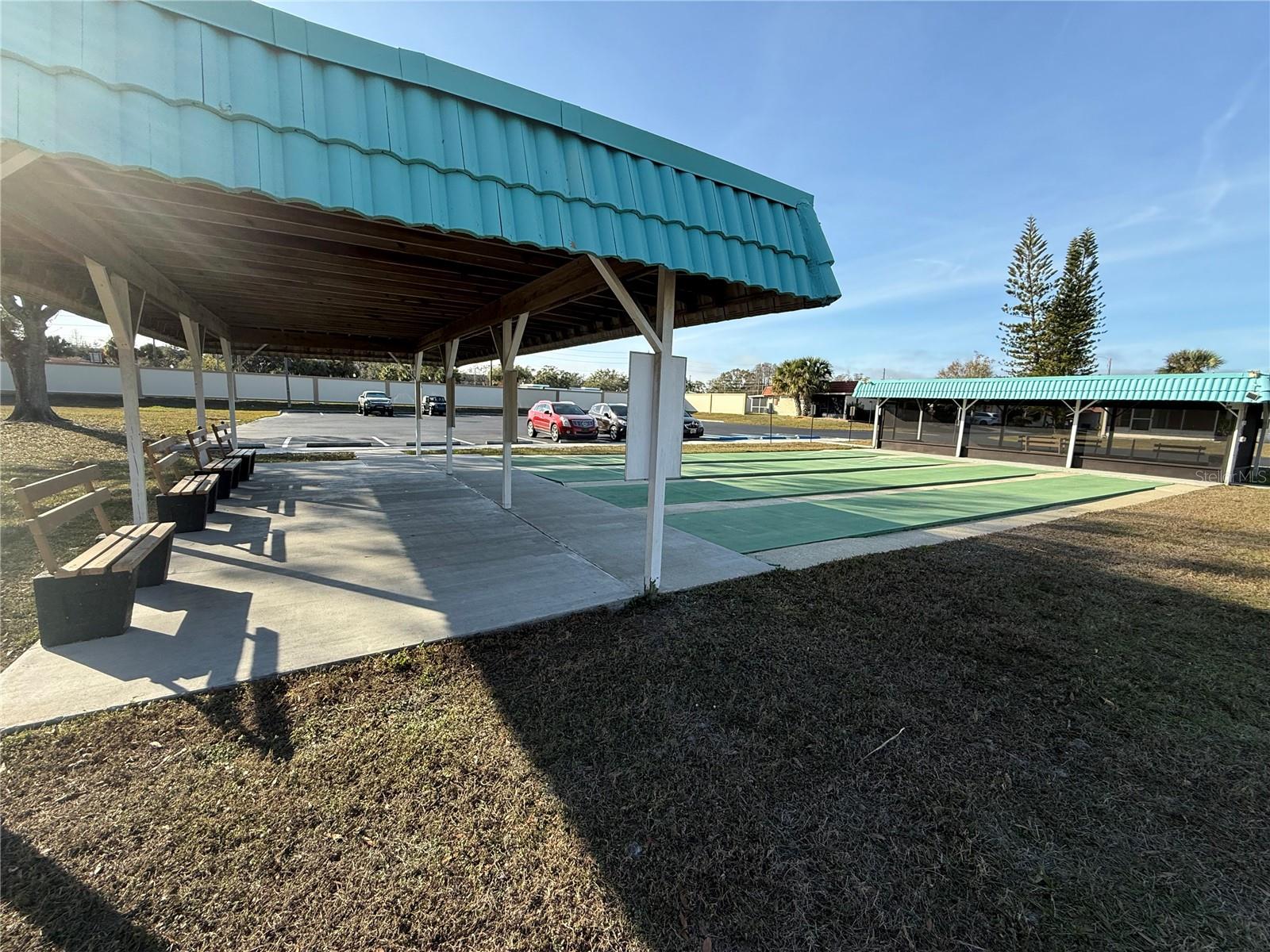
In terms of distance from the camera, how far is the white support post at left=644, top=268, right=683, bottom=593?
403cm

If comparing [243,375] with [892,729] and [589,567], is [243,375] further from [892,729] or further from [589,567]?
[892,729]

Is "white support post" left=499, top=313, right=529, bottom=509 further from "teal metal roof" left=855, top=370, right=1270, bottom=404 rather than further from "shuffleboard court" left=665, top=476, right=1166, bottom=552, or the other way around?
"teal metal roof" left=855, top=370, right=1270, bottom=404

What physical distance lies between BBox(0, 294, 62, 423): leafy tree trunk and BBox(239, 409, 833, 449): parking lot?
4.52m

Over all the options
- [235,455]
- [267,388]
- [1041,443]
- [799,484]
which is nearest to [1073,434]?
[1041,443]

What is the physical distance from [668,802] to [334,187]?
316 centimetres

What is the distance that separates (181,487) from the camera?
5859 mm

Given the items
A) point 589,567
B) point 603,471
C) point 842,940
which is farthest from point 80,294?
point 842,940

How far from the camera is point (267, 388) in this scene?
117 feet

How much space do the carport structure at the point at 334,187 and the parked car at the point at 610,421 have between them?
1493cm

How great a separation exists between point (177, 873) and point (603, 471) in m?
10.4

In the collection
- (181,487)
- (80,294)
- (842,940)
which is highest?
(80,294)

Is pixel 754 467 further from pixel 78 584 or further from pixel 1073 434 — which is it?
pixel 78 584

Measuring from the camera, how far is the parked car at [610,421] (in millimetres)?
21016

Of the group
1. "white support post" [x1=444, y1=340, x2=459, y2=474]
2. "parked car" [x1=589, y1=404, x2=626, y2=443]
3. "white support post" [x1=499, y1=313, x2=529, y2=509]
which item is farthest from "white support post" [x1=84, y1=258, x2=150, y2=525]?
"parked car" [x1=589, y1=404, x2=626, y2=443]
